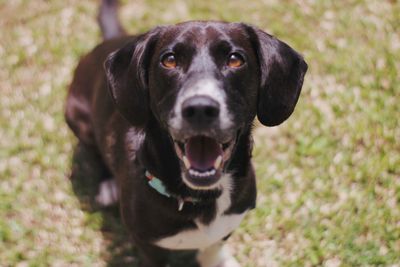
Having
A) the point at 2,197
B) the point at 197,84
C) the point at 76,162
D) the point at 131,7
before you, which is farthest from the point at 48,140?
the point at 197,84

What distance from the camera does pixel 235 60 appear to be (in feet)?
10.4

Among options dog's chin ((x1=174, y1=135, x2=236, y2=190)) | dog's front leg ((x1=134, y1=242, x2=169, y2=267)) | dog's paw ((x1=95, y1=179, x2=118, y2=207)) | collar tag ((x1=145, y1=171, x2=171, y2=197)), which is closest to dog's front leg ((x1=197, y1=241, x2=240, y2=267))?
dog's front leg ((x1=134, y1=242, x2=169, y2=267))

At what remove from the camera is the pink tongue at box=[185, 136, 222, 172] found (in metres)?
3.23

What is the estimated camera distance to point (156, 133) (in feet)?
11.2

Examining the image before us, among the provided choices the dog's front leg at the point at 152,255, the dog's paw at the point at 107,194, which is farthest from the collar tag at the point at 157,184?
the dog's paw at the point at 107,194

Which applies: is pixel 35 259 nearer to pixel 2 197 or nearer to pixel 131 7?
pixel 2 197

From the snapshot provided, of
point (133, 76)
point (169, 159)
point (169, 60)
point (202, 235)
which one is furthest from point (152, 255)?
point (169, 60)

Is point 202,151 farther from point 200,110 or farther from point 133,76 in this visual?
point 133,76

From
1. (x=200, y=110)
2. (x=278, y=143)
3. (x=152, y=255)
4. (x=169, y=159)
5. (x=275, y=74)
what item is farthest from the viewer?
(x=278, y=143)

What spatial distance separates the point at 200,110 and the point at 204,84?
143 millimetres

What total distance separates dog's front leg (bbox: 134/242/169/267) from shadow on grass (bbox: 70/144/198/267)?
11.2 inches

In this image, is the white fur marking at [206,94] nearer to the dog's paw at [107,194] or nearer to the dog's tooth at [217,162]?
the dog's tooth at [217,162]

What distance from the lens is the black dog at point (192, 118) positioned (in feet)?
9.95

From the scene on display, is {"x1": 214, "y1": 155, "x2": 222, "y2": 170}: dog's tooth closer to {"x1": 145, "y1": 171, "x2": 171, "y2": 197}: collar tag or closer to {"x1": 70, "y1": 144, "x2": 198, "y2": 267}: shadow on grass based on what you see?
{"x1": 145, "y1": 171, "x2": 171, "y2": 197}: collar tag
